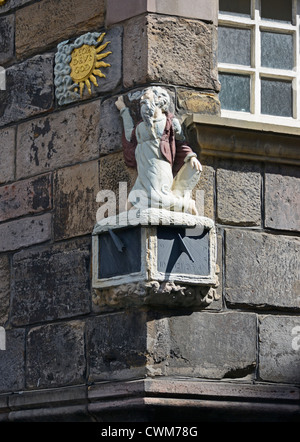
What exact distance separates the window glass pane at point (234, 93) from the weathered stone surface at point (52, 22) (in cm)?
84

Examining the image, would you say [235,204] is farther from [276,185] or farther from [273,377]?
[273,377]

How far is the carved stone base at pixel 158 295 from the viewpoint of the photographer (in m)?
9.41

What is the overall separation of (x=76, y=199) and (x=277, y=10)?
1755mm

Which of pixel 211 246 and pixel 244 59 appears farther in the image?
pixel 244 59

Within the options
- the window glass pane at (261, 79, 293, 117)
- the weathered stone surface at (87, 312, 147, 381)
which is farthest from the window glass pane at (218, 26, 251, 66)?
the weathered stone surface at (87, 312, 147, 381)

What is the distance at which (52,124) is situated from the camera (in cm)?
1038

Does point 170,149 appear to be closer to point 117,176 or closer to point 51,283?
point 117,176

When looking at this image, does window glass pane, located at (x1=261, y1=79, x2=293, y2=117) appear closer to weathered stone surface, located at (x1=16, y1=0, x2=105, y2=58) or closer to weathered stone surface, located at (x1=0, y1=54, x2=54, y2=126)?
weathered stone surface, located at (x1=16, y1=0, x2=105, y2=58)

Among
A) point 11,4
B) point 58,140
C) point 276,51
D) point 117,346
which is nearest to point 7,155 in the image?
point 58,140

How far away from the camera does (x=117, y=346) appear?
9641 mm

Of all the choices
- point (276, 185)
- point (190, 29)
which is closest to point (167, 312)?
point (276, 185)

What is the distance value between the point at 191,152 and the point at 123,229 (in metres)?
0.60

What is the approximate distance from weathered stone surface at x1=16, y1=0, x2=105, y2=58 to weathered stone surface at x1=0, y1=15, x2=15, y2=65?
0.19ft

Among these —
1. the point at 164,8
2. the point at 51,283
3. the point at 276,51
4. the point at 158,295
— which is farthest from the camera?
the point at 276,51
